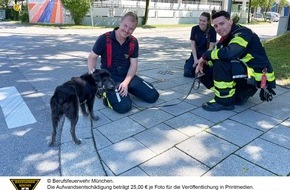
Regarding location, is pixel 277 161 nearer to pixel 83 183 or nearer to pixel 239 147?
pixel 239 147

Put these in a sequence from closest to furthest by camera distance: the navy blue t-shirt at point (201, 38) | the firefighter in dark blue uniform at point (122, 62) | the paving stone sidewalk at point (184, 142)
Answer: the paving stone sidewalk at point (184, 142) < the firefighter in dark blue uniform at point (122, 62) < the navy blue t-shirt at point (201, 38)

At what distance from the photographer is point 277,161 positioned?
107 inches

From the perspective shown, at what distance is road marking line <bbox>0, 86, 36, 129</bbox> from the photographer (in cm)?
367

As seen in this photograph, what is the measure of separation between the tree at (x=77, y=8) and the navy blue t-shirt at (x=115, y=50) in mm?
17004

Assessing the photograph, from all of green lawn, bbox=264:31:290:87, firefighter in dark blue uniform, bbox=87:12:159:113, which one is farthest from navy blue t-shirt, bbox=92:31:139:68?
green lawn, bbox=264:31:290:87

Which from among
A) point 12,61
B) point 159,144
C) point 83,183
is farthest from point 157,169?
point 12,61

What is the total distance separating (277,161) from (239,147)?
422mm

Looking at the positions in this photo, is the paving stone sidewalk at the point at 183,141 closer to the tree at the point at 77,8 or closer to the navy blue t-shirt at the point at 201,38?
the navy blue t-shirt at the point at 201,38

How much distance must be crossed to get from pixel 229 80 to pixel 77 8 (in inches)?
721

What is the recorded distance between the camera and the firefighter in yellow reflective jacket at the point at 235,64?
11.7 ft

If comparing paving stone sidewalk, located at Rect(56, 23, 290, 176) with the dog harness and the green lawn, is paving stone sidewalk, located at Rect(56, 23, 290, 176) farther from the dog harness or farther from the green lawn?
the green lawn

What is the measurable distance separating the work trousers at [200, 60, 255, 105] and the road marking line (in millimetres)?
2832

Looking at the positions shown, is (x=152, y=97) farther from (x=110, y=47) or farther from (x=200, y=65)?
(x=110, y=47)

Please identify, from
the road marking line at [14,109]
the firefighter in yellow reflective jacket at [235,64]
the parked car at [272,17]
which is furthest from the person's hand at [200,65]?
the parked car at [272,17]
